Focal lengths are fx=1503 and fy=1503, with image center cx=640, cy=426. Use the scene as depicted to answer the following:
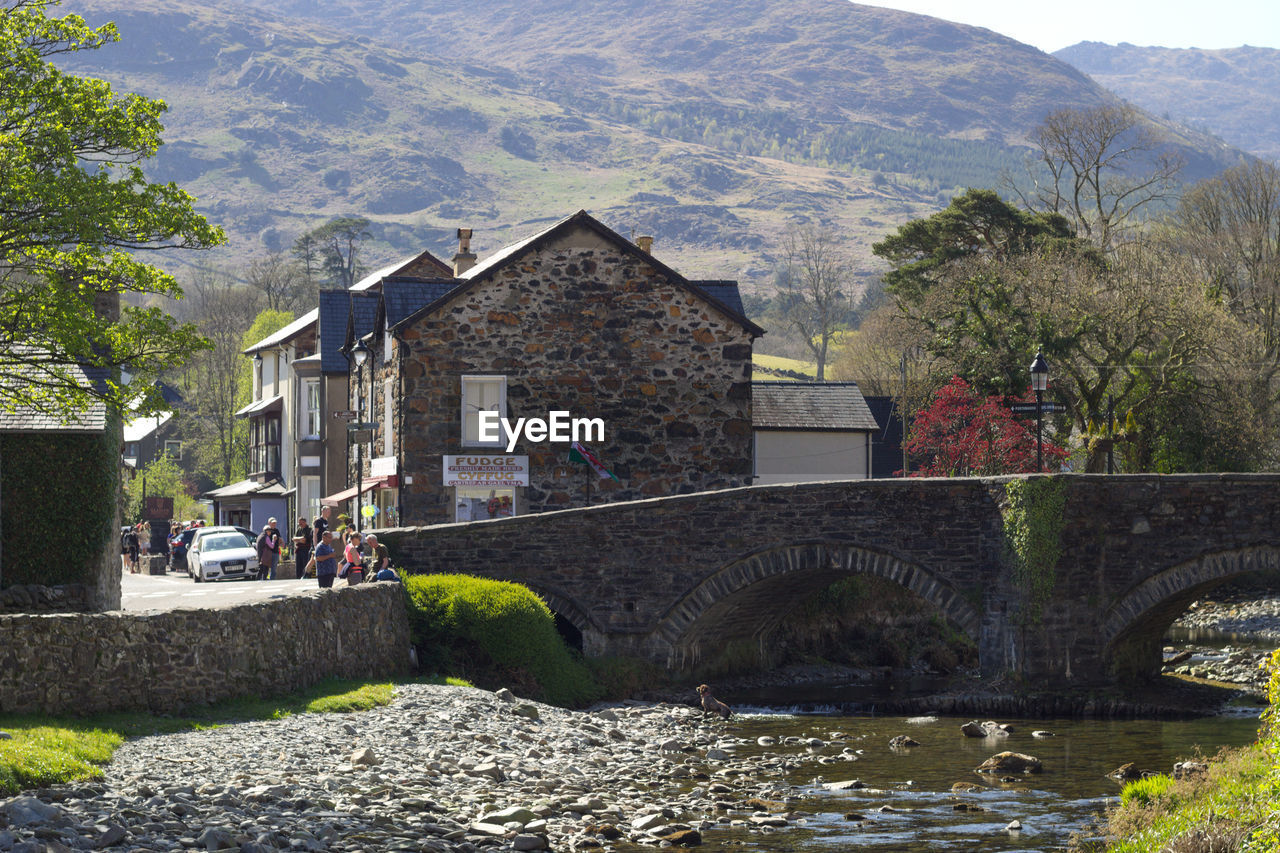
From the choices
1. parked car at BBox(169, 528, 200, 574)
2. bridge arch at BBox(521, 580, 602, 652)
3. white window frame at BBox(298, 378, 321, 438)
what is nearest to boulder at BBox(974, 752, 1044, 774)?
bridge arch at BBox(521, 580, 602, 652)

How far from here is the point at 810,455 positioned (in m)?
44.1

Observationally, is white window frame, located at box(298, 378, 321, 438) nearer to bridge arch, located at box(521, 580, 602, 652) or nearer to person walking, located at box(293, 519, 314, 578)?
person walking, located at box(293, 519, 314, 578)

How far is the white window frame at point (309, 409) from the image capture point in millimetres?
52947

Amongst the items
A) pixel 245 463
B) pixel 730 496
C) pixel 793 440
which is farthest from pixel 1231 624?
pixel 245 463

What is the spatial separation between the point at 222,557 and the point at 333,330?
10.8 meters

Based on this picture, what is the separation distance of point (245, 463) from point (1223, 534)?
6053 cm

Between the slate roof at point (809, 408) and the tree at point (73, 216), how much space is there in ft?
80.0

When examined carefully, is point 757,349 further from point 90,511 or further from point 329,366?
point 90,511

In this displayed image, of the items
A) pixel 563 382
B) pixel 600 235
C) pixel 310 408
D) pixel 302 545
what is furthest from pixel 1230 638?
pixel 310 408

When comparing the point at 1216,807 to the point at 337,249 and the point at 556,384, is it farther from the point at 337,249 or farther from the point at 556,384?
the point at 337,249

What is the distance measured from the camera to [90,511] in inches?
1035

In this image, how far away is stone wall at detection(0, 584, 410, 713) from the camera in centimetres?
1673

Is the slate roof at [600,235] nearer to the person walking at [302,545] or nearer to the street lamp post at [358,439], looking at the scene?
the street lamp post at [358,439]

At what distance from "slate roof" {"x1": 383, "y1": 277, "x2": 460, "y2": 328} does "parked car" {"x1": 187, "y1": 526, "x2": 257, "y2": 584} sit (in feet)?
30.2
